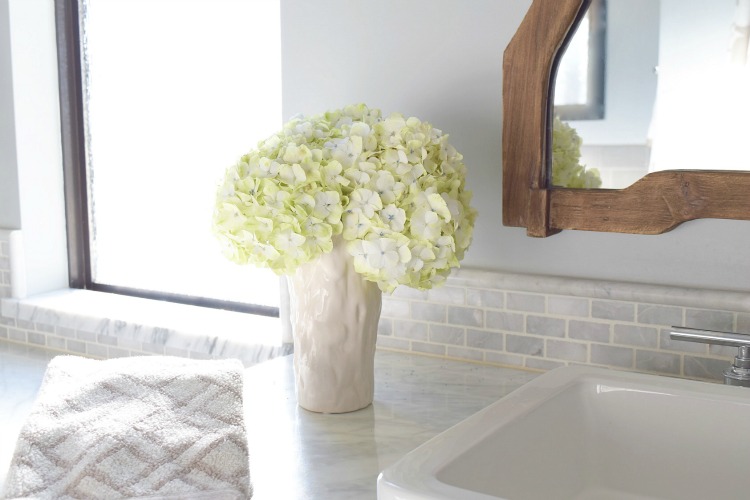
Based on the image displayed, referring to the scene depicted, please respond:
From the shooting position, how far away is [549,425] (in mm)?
1072

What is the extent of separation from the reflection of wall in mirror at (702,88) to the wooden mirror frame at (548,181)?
0.11 feet

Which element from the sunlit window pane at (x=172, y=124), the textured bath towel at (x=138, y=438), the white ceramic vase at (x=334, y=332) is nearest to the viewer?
the textured bath towel at (x=138, y=438)

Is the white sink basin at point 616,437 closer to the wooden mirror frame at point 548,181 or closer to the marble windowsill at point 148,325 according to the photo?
the wooden mirror frame at point 548,181

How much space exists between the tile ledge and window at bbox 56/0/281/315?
641 millimetres

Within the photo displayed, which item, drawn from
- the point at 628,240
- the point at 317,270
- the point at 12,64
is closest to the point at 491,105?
the point at 628,240

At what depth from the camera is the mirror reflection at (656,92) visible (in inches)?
45.8

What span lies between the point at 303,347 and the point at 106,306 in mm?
958

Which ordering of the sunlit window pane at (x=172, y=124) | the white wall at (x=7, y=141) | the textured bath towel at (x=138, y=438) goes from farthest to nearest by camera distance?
the white wall at (x=7, y=141)
the sunlit window pane at (x=172, y=124)
the textured bath towel at (x=138, y=438)

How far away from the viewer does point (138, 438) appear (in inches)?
39.2

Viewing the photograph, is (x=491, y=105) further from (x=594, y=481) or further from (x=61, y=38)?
(x=61, y=38)

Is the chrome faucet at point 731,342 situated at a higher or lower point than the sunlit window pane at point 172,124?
lower

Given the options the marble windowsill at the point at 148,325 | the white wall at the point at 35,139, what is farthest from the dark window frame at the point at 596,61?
the white wall at the point at 35,139

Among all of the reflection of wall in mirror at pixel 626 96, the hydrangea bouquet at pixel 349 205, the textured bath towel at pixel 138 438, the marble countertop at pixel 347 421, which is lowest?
the marble countertop at pixel 347 421

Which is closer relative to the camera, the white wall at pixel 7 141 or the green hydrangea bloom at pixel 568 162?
the green hydrangea bloom at pixel 568 162
